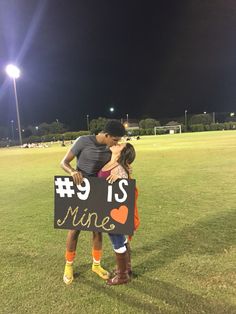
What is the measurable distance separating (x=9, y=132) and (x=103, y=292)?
408ft

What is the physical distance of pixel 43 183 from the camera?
1209cm

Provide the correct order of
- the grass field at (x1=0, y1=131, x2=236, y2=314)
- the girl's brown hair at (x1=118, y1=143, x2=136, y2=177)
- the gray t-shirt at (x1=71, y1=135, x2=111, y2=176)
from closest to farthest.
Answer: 1. the grass field at (x1=0, y1=131, x2=236, y2=314)
2. the girl's brown hair at (x1=118, y1=143, x2=136, y2=177)
3. the gray t-shirt at (x1=71, y1=135, x2=111, y2=176)

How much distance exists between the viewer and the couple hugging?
370 cm

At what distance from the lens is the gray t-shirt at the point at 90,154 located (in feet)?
12.6

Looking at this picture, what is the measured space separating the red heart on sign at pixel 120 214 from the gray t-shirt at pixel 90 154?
0.52 metres

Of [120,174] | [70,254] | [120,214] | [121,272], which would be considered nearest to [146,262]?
[121,272]

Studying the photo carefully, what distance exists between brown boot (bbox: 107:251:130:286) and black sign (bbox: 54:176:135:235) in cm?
42

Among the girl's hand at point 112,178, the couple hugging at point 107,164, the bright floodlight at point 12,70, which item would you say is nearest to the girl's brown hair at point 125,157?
the couple hugging at point 107,164

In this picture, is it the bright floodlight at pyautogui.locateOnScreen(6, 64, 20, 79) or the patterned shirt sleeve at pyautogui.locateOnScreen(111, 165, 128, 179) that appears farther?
the bright floodlight at pyautogui.locateOnScreen(6, 64, 20, 79)

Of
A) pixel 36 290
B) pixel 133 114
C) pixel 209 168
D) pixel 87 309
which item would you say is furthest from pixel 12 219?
pixel 133 114

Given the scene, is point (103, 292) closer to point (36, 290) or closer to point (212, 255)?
point (36, 290)

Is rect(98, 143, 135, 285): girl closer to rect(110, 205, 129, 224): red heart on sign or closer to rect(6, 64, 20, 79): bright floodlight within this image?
rect(110, 205, 129, 224): red heart on sign

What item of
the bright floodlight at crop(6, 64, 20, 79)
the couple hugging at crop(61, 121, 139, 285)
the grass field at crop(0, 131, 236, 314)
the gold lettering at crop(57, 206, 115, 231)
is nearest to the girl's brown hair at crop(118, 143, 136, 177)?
the couple hugging at crop(61, 121, 139, 285)

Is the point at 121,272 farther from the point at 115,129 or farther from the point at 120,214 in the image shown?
the point at 115,129
